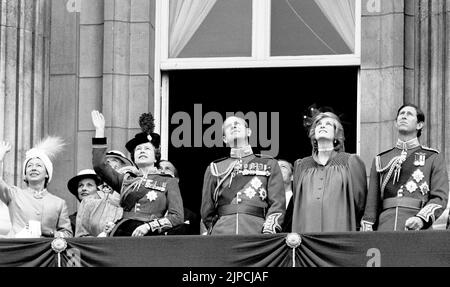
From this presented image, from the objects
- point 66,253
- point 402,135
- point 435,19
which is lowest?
point 66,253

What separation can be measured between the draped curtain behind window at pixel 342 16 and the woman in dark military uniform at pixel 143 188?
130 inches

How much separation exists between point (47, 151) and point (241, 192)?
3057mm

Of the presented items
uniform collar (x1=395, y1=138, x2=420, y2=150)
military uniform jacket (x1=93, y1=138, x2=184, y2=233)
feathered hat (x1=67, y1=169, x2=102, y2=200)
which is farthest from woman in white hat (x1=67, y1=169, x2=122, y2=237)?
uniform collar (x1=395, y1=138, x2=420, y2=150)

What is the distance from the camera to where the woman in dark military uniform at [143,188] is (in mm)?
17766

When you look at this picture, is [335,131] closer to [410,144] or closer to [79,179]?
[410,144]

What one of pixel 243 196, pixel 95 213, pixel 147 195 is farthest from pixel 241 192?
pixel 95 213

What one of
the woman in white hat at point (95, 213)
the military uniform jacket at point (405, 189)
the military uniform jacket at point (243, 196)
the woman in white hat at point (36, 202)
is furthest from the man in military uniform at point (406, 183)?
the woman in white hat at point (36, 202)

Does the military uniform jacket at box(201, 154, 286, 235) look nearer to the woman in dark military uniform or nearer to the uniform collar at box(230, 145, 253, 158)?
the uniform collar at box(230, 145, 253, 158)

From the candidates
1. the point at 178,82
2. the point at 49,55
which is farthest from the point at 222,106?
the point at 49,55

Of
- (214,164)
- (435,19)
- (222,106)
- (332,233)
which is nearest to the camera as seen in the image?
(332,233)

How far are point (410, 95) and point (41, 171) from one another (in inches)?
167

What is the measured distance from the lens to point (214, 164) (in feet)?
58.8

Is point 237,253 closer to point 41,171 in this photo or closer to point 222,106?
point 41,171

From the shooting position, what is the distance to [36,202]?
1838cm
